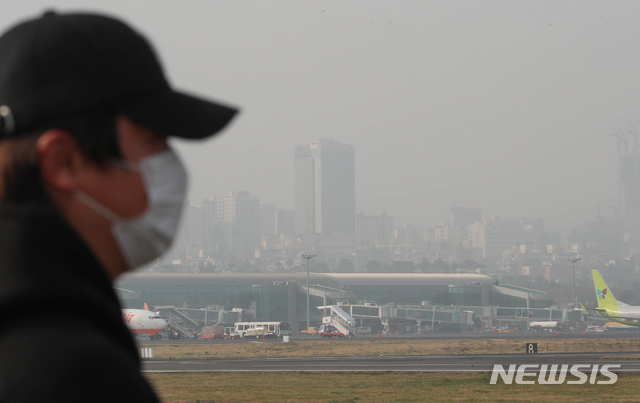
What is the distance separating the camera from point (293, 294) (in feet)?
470

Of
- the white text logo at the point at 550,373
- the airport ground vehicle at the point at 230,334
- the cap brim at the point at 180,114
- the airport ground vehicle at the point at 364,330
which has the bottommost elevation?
the airport ground vehicle at the point at 364,330

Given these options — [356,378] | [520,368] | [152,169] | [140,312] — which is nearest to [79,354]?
[152,169]

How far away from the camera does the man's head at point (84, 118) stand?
132cm

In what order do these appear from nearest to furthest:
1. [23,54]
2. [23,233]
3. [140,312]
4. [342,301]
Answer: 1. [23,233]
2. [23,54]
3. [140,312]
4. [342,301]

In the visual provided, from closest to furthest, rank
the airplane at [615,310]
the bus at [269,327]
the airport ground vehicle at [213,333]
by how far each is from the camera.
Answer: the airplane at [615,310] → the airport ground vehicle at [213,333] → the bus at [269,327]

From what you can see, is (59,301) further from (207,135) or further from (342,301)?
(342,301)

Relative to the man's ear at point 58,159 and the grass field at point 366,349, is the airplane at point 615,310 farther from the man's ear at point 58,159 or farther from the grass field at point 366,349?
the man's ear at point 58,159

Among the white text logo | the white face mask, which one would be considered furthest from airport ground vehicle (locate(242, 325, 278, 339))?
the white face mask

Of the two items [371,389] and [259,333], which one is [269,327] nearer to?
[259,333]

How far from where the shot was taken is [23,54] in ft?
4.34

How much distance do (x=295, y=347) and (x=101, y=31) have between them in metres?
73.8

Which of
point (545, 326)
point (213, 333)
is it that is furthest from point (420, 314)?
point (213, 333)

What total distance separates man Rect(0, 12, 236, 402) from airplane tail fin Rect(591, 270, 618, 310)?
95.7 m

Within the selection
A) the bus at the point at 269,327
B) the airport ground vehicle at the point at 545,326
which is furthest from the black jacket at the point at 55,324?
the airport ground vehicle at the point at 545,326
